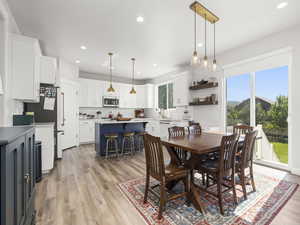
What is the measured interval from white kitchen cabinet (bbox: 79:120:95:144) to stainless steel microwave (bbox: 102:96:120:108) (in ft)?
3.18

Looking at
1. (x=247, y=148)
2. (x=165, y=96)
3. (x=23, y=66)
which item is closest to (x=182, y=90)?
(x=165, y=96)

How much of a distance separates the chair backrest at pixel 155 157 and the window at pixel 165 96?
4.52m

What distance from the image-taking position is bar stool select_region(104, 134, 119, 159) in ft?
13.0

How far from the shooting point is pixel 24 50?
8.51ft

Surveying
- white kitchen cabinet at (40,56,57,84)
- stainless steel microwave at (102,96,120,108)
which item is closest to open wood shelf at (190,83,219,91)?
stainless steel microwave at (102,96,120,108)

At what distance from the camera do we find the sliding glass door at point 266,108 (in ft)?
10.8

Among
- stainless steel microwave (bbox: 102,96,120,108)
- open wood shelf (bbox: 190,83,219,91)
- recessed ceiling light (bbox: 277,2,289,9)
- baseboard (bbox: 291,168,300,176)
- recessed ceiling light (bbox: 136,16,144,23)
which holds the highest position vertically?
recessed ceiling light (bbox: 277,2,289,9)

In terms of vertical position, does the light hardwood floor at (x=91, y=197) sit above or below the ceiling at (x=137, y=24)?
below

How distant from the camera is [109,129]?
4.24m

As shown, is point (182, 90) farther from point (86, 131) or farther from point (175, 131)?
point (86, 131)

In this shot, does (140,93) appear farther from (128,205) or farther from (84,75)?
(128,205)

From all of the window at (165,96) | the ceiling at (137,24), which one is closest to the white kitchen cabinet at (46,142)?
the ceiling at (137,24)

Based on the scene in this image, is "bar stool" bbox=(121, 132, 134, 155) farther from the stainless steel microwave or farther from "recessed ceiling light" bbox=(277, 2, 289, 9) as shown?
"recessed ceiling light" bbox=(277, 2, 289, 9)

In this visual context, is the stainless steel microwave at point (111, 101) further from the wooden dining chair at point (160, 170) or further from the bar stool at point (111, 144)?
the wooden dining chair at point (160, 170)
